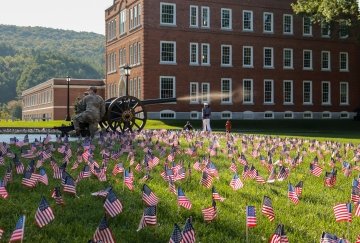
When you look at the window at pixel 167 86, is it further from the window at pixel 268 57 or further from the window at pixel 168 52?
the window at pixel 268 57

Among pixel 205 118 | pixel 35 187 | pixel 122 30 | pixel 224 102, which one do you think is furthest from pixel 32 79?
pixel 35 187

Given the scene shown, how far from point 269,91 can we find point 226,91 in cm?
454

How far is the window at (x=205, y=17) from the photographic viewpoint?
47.6 meters

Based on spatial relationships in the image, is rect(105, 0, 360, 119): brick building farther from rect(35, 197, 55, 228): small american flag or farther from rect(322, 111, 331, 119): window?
rect(35, 197, 55, 228): small american flag

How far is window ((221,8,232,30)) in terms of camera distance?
1913 inches

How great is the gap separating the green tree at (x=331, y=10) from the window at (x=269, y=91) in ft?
33.7

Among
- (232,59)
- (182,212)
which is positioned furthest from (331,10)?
(182,212)

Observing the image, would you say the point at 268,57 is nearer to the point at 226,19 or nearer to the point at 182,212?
the point at 226,19

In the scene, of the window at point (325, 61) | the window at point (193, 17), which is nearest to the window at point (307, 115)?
the window at point (325, 61)

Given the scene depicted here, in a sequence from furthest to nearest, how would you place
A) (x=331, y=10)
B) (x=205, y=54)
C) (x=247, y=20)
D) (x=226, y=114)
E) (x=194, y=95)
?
(x=247, y=20) → (x=226, y=114) → (x=205, y=54) → (x=194, y=95) → (x=331, y=10)

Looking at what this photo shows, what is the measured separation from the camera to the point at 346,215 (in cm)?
449

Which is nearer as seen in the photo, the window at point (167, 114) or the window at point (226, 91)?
the window at point (167, 114)

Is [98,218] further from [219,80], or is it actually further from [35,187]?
[219,80]

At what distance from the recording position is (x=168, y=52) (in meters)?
46.2
